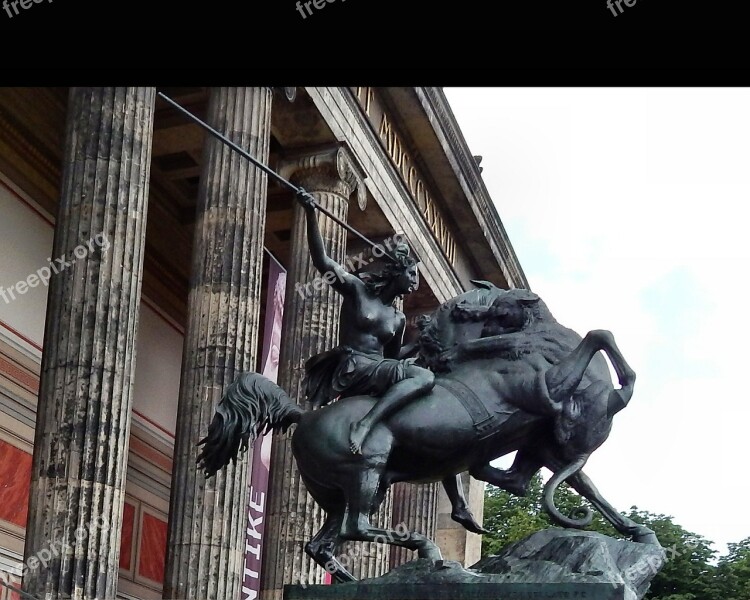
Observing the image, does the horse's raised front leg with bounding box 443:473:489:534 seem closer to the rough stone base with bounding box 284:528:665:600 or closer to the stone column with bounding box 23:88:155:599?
the rough stone base with bounding box 284:528:665:600

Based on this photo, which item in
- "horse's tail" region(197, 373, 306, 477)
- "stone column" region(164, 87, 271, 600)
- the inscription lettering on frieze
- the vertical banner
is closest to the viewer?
"horse's tail" region(197, 373, 306, 477)

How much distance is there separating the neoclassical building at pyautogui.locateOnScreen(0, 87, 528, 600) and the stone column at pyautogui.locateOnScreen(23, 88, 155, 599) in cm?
3

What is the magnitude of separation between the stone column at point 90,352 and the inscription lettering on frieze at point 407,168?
1042cm

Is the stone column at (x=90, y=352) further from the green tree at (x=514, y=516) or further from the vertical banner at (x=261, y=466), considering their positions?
the green tree at (x=514, y=516)

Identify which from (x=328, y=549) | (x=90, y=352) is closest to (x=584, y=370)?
(x=328, y=549)

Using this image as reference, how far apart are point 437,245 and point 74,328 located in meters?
19.3

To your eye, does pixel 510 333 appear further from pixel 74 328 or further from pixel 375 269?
pixel 74 328

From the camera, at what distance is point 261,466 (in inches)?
847

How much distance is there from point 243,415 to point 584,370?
2.13 meters

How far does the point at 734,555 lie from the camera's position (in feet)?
179

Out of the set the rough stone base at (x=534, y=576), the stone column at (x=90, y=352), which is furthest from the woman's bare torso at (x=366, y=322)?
the stone column at (x=90, y=352)

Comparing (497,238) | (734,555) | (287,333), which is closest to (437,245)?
(497,238)

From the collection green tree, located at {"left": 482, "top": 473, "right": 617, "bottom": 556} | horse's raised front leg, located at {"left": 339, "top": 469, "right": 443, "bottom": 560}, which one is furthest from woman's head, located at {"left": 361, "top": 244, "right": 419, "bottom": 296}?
green tree, located at {"left": 482, "top": 473, "right": 617, "bottom": 556}

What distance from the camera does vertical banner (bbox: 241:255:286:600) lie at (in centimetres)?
2073
